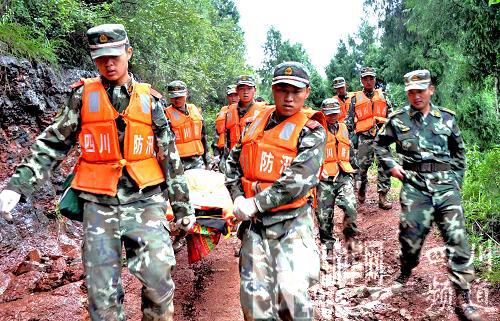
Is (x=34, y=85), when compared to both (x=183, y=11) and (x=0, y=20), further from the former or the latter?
(x=183, y=11)

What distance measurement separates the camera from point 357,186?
995 centimetres

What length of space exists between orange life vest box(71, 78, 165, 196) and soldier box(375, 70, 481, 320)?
2.86 metres

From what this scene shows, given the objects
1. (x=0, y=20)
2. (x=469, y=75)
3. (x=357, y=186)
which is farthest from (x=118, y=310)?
(x=357, y=186)

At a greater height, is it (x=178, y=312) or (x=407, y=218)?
(x=407, y=218)

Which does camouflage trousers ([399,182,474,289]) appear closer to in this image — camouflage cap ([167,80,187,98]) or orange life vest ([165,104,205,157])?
orange life vest ([165,104,205,157])

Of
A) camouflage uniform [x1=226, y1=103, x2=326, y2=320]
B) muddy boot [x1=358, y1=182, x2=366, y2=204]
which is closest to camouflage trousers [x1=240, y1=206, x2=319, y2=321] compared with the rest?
camouflage uniform [x1=226, y1=103, x2=326, y2=320]

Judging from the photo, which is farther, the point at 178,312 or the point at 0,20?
the point at 0,20

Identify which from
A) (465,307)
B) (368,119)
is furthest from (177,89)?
(465,307)

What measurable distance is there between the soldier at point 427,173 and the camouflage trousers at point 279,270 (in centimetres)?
184

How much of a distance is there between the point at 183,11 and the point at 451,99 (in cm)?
629

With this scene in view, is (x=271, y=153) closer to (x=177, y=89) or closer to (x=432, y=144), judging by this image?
(x=432, y=144)

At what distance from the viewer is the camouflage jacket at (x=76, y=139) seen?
3.28 meters

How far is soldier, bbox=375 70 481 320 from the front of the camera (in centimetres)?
466

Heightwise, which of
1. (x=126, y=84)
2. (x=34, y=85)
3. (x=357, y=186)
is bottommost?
(x=357, y=186)
